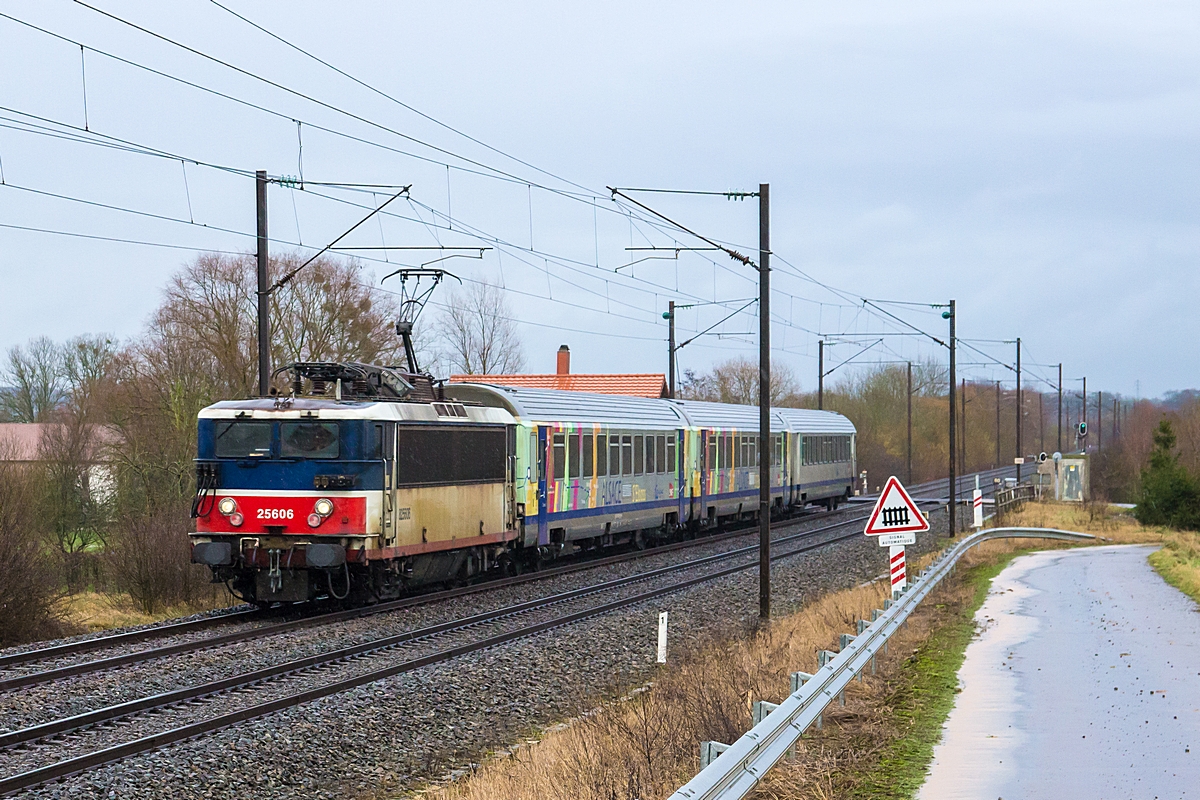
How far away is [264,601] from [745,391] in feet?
215

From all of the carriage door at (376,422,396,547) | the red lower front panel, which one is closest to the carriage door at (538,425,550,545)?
the carriage door at (376,422,396,547)

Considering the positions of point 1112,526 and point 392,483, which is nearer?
point 392,483

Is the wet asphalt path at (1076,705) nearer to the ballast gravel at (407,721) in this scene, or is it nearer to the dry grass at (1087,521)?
the ballast gravel at (407,721)

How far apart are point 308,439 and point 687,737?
962 cm

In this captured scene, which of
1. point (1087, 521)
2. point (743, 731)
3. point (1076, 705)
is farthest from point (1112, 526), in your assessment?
point (743, 731)

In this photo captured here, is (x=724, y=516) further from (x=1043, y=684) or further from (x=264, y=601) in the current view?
(x=1043, y=684)

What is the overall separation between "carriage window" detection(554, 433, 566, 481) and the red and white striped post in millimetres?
7625

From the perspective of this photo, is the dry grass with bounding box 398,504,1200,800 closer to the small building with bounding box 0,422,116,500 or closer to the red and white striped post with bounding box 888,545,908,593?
the red and white striped post with bounding box 888,545,908,593

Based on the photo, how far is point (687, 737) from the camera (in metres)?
9.21

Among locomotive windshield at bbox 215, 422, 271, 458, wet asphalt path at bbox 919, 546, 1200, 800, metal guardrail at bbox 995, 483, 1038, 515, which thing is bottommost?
metal guardrail at bbox 995, 483, 1038, 515

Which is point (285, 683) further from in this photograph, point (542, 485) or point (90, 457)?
point (90, 457)

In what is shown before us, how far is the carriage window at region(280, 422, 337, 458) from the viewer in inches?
687

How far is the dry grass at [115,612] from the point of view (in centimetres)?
2111

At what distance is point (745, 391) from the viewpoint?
82.2m
